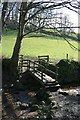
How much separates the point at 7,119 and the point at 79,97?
18.3 ft

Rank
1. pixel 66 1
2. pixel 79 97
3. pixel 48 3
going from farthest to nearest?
pixel 48 3 → pixel 66 1 → pixel 79 97

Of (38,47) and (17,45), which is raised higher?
(17,45)

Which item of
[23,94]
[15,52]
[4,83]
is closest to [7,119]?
[23,94]

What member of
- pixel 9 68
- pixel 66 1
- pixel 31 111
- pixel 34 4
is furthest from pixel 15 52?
pixel 31 111

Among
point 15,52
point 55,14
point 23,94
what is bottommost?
point 23,94

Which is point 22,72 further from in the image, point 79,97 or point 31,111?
point 31,111

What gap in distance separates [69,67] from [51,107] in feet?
30.3

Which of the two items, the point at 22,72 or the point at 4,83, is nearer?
the point at 4,83

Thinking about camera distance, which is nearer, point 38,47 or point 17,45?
point 17,45

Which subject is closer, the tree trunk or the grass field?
the tree trunk

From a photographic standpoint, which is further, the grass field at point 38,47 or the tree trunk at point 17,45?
the grass field at point 38,47

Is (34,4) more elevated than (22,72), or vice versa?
(34,4)

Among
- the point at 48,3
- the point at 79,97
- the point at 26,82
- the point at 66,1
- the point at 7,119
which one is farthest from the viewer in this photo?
the point at 26,82

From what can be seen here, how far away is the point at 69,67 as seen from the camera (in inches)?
882
